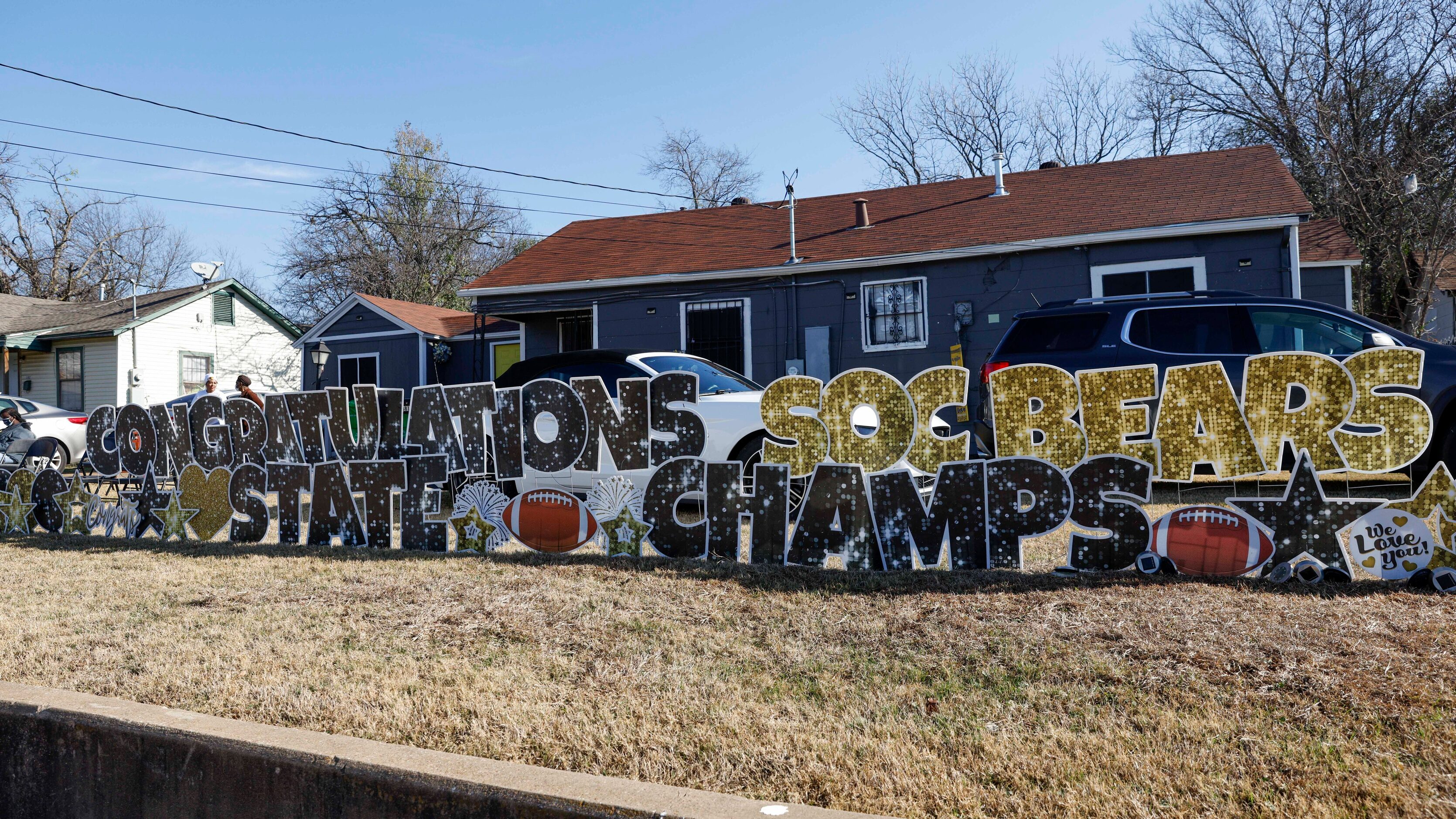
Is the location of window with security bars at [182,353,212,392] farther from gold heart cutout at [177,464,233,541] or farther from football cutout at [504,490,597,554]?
football cutout at [504,490,597,554]

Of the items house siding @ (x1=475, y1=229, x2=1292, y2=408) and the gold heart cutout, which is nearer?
the gold heart cutout

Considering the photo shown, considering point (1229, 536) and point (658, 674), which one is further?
point (1229, 536)

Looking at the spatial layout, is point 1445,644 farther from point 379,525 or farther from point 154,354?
point 154,354

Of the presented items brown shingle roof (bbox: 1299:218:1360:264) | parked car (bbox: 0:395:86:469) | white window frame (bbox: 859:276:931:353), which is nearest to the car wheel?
white window frame (bbox: 859:276:931:353)

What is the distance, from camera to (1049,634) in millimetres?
4375

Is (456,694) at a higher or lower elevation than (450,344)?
lower

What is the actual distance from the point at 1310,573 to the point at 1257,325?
3.75 m

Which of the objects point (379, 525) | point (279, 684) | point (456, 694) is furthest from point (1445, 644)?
point (379, 525)

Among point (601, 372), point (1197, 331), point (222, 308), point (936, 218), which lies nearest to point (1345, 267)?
point (936, 218)

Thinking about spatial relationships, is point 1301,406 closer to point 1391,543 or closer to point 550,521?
point 1391,543

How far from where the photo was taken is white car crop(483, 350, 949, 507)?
285 inches

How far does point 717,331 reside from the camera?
1606cm

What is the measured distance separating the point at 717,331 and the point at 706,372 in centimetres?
726

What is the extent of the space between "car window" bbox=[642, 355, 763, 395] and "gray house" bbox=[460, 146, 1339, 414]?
19.9 ft
